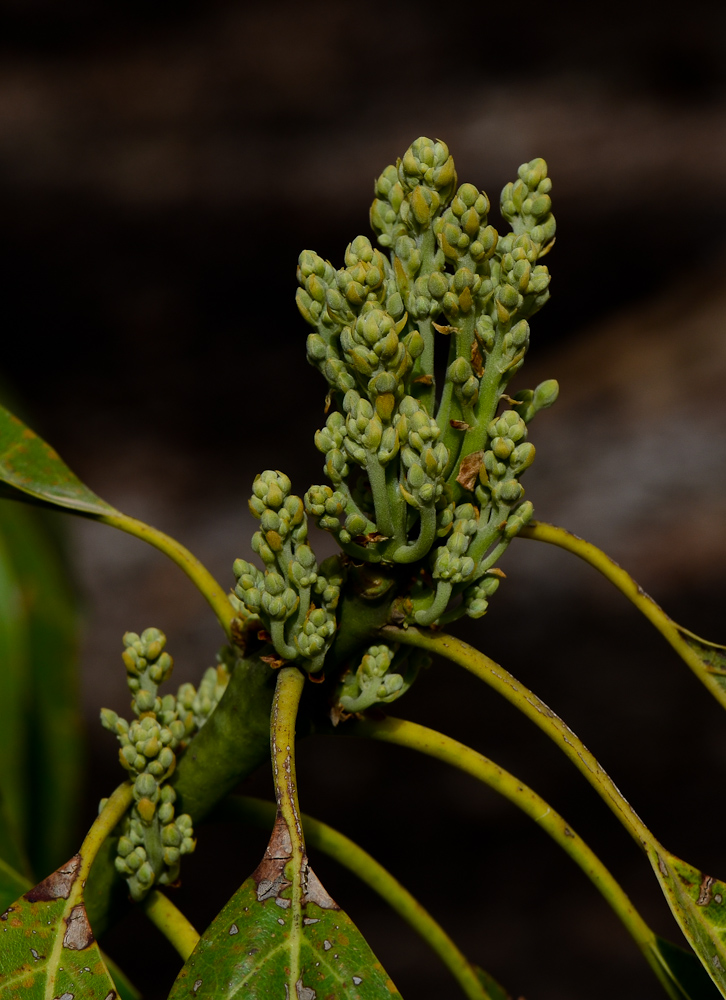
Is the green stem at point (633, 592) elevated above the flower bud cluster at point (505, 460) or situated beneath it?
elevated above

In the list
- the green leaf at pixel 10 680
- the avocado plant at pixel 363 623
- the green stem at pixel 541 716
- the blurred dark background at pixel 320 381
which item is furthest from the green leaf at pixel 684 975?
the blurred dark background at pixel 320 381

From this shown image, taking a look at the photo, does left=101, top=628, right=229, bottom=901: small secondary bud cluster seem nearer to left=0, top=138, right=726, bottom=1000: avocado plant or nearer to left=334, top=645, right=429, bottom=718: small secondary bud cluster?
left=0, top=138, right=726, bottom=1000: avocado plant

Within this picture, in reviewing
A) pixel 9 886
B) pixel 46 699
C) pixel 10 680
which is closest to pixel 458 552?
pixel 9 886

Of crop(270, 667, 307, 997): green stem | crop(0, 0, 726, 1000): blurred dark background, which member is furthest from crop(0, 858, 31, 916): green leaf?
crop(0, 0, 726, 1000): blurred dark background

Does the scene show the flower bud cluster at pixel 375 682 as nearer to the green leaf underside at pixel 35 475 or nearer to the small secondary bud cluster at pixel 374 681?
the small secondary bud cluster at pixel 374 681

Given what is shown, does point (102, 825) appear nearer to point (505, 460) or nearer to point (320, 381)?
point (505, 460)

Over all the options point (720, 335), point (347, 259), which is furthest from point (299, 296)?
point (720, 335)

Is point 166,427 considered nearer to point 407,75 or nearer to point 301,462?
point 301,462
